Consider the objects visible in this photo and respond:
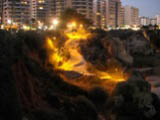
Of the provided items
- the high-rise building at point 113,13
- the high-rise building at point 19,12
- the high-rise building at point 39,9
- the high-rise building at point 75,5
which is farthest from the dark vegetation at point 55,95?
the high-rise building at point 113,13

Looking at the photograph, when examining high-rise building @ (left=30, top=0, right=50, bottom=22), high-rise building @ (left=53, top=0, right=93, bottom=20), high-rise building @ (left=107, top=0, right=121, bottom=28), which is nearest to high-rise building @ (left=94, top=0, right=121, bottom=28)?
high-rise building @ (left=107, top=0, right=121, bottom=28)

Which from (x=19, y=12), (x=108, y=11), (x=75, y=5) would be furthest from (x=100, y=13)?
(x=19, y=12)

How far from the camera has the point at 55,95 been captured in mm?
13992

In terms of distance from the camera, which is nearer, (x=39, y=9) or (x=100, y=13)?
(x=39, y=9)

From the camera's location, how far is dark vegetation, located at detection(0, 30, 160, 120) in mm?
9977

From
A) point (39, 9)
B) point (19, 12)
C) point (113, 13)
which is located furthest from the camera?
point (113, 13)

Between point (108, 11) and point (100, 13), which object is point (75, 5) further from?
point (108, 11)

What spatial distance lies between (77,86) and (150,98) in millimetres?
5713

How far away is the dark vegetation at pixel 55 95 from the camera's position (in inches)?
393

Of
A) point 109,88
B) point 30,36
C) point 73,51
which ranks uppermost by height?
point 30,36

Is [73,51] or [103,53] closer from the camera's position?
[73,51]

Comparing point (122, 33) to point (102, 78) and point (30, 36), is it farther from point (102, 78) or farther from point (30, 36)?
point (30, 36)

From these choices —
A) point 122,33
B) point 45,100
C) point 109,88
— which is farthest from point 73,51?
point 122,33

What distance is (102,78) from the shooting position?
2030 centimetres
